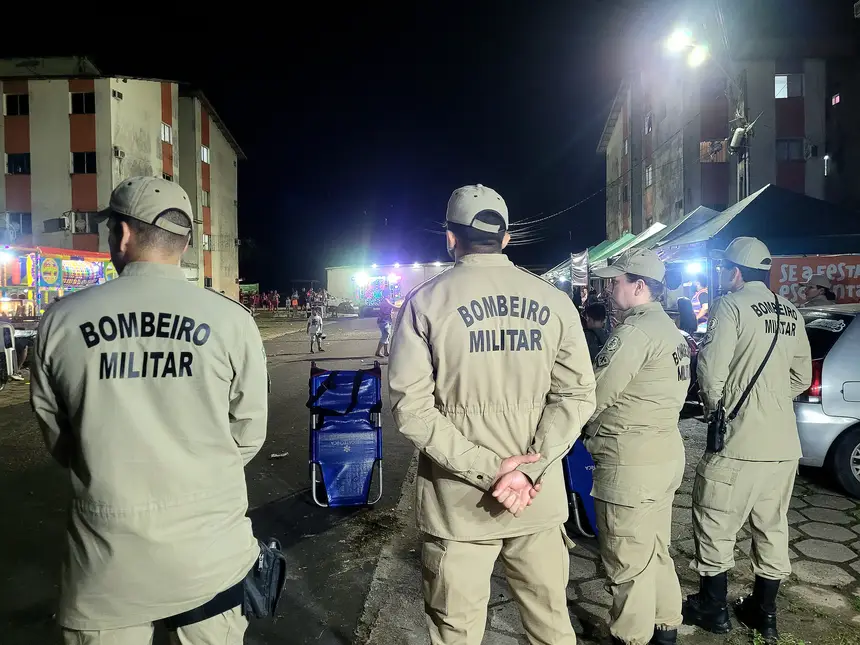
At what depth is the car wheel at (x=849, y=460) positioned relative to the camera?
493 cm

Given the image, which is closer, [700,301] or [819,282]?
[819,282]

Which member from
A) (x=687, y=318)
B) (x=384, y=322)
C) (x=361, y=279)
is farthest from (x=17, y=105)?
(x=687, y=318)

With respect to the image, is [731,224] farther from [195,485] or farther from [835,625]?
[195,485]

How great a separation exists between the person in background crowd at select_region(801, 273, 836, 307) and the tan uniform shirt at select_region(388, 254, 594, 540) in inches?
333

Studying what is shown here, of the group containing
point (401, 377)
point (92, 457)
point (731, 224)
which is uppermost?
point (731, 224)

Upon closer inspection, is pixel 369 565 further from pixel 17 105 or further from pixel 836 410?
pixel 17 105

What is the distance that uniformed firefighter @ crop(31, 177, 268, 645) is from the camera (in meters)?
1.61

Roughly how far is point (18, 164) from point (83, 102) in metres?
4.88

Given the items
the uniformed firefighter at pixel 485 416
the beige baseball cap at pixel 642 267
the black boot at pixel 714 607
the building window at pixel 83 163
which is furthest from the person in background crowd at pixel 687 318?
the building window at pixel 83 163

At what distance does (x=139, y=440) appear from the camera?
64.1 inches

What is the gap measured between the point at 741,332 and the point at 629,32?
2903cm

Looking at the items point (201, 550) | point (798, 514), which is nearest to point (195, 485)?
point (201, 550)

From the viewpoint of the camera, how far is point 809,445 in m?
4.97

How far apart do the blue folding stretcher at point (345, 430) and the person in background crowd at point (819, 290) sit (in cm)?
747
